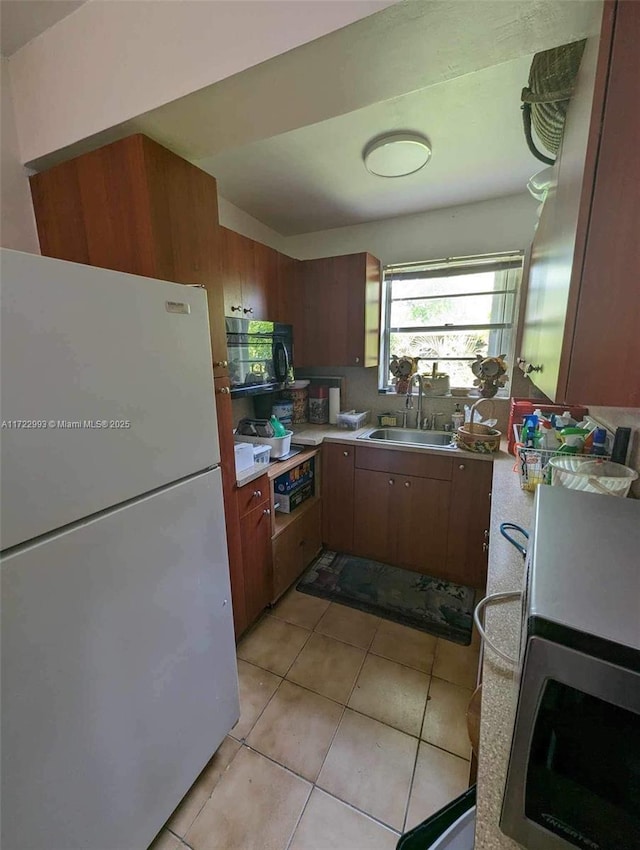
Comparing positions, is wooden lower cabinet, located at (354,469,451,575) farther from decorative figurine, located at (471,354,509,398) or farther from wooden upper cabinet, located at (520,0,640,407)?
wooden upper cabinet, located at (520,0,640,407)

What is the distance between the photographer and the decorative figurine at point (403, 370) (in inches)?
97.4

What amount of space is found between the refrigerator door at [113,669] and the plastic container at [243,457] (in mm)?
457

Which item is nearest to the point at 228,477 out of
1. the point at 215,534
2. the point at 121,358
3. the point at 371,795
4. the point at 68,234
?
the point at 215,534

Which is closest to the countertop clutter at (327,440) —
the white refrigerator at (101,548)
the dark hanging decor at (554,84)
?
the white refrigerator at (101,548)

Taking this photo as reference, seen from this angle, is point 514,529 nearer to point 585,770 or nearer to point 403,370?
point 585,770

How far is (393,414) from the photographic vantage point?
263 centimetres

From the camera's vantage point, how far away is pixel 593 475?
3.47 ft

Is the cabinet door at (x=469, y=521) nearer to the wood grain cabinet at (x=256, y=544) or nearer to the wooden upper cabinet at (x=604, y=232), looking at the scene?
the wood grain cabinet at (x=256, y=544)

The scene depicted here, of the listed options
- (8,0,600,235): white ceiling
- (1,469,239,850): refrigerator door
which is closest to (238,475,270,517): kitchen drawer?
(1,469,239,850): refrigerator door

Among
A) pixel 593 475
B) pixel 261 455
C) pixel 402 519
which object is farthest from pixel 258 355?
pixel 593 475

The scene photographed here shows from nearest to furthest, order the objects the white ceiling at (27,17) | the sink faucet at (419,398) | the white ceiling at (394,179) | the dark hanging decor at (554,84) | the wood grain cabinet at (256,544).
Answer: the dark hanging decor at (554,84), the white ceiling at (27,17), the white ceiling at (394,179), the wood grain cabinet at (256,544), the sink faucet at (419,398)

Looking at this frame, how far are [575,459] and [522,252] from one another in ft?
5.36

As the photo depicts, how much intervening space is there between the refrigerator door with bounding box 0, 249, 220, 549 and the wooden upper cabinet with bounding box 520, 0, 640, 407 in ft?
3.09

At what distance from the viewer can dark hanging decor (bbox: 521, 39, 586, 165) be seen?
0.79 meters
